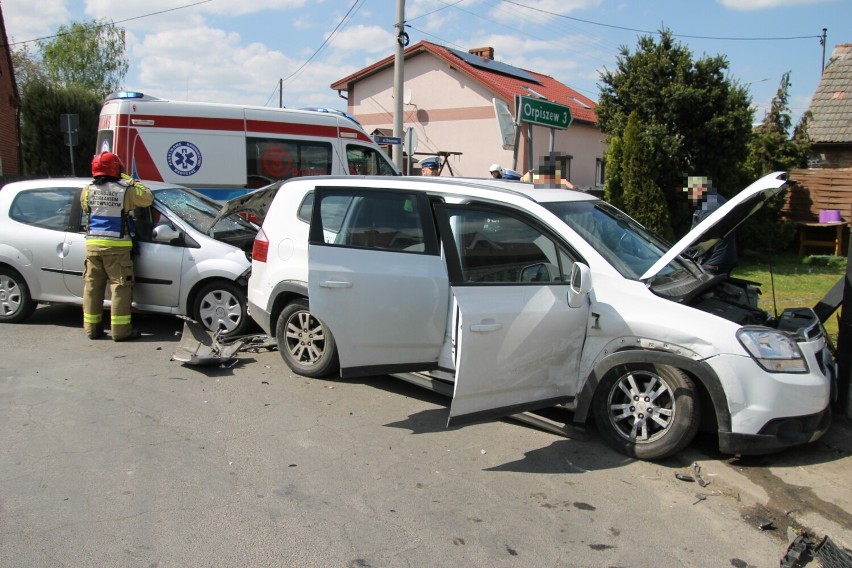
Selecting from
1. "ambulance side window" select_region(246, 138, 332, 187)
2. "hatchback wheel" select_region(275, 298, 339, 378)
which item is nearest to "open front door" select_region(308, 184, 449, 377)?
"hatchback wheel" select_region(275, 298, 339, 378)

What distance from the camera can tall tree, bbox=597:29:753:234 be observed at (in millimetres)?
11961

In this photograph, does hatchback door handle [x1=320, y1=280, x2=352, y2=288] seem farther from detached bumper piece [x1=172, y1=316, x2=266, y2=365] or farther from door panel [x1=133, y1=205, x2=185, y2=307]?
door panel [x1=133, y1=205, x2=185, y2=307]

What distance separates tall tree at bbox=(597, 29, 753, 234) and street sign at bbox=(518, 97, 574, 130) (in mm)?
2687

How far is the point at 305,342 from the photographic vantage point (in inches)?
240

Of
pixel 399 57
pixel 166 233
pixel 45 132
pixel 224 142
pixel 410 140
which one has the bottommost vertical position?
pixel 166 233

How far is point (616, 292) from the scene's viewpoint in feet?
14.8

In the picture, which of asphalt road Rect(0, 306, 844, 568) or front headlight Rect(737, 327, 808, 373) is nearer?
asphalt road Rect(0, 306, 844, 568)

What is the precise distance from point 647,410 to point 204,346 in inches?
174

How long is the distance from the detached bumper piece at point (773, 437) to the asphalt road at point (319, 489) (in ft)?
0.96

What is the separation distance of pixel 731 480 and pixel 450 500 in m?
1.82

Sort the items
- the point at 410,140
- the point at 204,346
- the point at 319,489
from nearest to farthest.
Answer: the point at 319,489
the point at 204,346
the point at 410,140

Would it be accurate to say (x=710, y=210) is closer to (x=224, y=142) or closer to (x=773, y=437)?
(x=773, y=437)

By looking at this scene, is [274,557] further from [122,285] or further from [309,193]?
[122,285]

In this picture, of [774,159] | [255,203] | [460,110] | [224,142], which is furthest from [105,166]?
[460,110]
